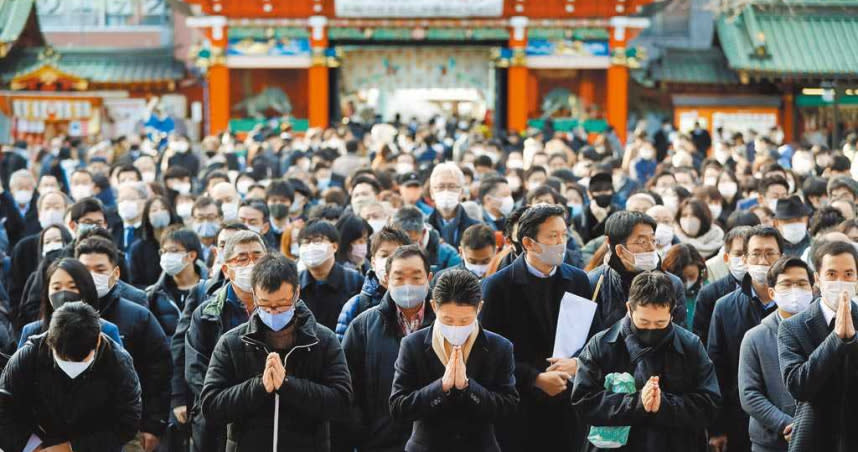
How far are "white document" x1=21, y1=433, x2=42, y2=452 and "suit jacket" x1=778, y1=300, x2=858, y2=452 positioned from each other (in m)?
3.44

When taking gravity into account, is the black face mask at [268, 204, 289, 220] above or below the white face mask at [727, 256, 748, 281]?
below

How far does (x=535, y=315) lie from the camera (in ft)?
22.9

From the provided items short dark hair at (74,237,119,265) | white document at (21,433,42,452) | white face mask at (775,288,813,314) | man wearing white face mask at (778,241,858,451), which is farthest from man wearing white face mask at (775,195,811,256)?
white document at (21,433,42,452)

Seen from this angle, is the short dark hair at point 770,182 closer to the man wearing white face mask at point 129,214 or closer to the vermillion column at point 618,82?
the man wearing white face mask at point 129,214

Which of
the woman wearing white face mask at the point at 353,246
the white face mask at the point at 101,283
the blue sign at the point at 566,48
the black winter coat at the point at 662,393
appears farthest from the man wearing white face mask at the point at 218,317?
the blue sign at the point at 566,48

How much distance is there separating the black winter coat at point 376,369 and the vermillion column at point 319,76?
873 inches

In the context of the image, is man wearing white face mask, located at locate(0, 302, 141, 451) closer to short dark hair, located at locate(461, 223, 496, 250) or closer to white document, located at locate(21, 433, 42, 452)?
white document, located at locate(21, 433, 42, 452)

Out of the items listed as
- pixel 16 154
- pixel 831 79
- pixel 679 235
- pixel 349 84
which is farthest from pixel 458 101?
pixel 679 235

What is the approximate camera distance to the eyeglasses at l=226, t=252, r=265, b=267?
7.30 meters

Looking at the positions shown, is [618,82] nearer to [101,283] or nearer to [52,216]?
[52,216]

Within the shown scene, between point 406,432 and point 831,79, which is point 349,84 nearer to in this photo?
point 831,79

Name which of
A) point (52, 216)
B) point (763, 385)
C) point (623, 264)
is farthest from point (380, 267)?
point (52, 216)

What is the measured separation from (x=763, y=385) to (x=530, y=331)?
3.97 ft

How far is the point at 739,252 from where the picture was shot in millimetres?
8062
